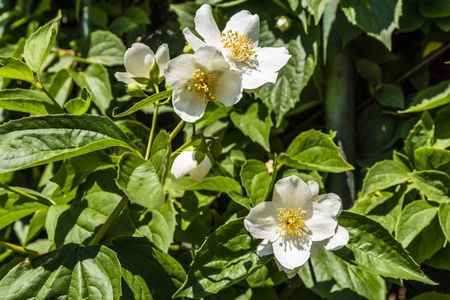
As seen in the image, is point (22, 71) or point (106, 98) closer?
point (22, 71)

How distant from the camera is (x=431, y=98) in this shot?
1.63 metres

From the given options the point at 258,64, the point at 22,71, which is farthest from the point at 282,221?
the point at 22,71

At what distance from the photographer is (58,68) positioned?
73.8 inches

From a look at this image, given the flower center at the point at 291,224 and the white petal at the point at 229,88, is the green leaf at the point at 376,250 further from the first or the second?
the white petal at the point at 229,88

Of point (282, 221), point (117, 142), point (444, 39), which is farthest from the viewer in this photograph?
point (444, 39)

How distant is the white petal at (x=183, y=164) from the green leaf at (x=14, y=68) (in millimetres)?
433

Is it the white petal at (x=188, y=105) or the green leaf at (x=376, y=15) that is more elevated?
the white petal at (x=188, y=105)

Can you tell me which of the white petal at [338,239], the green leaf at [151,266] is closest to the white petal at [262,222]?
the white petal at [338,239]

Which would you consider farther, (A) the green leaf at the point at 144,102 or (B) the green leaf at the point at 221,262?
(B) the green leaf at the point at 221,262

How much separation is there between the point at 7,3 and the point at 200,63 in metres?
1.16

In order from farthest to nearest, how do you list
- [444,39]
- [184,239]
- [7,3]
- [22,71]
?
[7,3], [444,39], [184,239], [22,71]

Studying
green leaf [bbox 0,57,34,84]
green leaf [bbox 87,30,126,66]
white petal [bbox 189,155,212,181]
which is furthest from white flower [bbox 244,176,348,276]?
green leaf [bbox 87,30,126,66]

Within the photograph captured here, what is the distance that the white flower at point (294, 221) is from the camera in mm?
1266

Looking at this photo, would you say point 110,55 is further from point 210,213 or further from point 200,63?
point 200,63
